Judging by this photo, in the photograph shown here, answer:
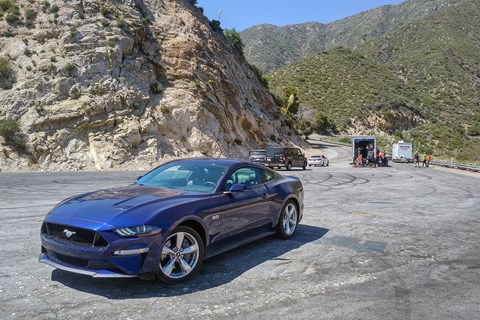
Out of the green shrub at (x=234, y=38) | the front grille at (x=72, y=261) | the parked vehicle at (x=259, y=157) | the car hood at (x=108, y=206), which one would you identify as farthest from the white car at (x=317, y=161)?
the front grille at (x=72, y=261)

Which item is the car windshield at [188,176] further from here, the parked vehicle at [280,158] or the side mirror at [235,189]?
the parked vehicle at [280,158]

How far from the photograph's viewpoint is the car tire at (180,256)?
4902 mm

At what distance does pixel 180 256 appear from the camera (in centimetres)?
506

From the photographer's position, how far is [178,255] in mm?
5039

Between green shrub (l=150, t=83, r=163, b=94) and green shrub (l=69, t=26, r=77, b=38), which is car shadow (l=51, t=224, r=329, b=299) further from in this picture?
green shrub (l=69, t=26, r=77, b=38)

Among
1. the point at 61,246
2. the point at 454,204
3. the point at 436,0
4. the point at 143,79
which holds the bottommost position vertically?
the point at 454,204

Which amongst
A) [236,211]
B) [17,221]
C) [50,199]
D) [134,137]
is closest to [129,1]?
[134,137]

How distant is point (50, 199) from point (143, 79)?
24899mm

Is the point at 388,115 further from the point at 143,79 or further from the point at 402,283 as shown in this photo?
the point at 402,283

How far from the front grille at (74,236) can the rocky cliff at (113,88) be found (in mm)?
25186

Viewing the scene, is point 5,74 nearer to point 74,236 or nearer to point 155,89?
point 155,89

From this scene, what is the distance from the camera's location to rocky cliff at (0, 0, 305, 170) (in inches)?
1196

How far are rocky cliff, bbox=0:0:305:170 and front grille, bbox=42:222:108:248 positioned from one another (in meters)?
25.2

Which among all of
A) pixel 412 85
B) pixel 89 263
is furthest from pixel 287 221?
pixel 412 85
